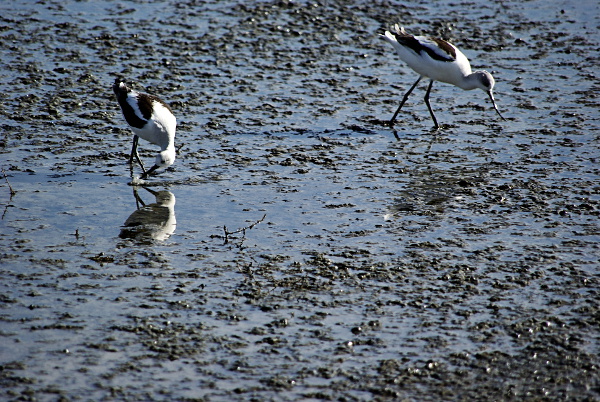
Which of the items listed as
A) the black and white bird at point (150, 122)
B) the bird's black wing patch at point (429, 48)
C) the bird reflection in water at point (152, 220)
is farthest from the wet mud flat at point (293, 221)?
the bird's black wing patch at point (429, 48)

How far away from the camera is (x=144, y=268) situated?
6.05 metres

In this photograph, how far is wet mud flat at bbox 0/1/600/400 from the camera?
16.0 feet

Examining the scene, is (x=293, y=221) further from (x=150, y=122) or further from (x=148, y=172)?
(x=150, y=122)

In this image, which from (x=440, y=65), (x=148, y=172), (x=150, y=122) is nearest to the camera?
(x=148, y=172)

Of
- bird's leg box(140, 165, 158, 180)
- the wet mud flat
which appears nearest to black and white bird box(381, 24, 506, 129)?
the wet mud flat

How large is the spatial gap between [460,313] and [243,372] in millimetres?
1637

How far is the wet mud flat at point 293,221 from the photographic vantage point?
4871mm

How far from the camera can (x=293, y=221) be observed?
277 inches

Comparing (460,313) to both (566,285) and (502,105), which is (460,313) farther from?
(502,105)

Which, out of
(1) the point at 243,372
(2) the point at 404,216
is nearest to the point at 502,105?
(2) the point at 404,216

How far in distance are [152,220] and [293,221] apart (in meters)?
1.23

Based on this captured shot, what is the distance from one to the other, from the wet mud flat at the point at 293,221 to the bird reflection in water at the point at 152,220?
28 mm

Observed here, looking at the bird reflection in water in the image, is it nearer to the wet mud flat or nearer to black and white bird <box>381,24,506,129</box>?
the wet mud flat

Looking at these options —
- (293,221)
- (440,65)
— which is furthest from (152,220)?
(440,65)
